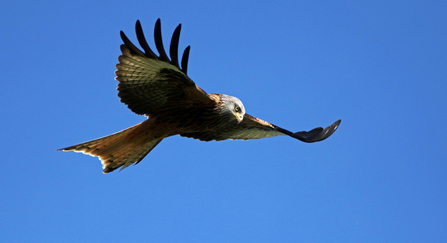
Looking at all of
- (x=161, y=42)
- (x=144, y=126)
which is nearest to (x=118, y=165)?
(x=144, y=126)

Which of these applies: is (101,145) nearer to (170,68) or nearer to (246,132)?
(170,68)

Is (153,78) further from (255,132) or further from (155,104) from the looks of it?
(255,132)

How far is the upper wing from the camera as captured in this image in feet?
17.6

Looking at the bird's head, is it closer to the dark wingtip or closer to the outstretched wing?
the outstretched wing

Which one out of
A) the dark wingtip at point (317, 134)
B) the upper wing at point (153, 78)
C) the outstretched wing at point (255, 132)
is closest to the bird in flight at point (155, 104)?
the upper wing at point (153, 78)

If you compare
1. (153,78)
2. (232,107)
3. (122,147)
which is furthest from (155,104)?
(232,107)

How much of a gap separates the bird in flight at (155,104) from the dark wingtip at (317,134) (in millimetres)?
2081

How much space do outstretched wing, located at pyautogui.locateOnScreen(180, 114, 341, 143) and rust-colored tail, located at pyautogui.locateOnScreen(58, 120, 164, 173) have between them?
93 centimetres

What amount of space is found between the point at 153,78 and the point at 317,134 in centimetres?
374

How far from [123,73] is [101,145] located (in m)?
1.35

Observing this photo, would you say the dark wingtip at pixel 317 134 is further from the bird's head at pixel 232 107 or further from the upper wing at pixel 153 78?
the upper wing at pixel 153 78

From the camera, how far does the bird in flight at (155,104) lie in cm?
549

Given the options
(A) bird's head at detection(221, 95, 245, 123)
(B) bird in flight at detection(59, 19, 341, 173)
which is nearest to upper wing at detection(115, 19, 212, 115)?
(B) bird in flight at detection(59, 19, 341, 173)

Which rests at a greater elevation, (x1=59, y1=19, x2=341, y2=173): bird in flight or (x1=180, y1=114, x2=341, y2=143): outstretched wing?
(x1=180, y1=114, x2=341, y2=143): outstretched wing
